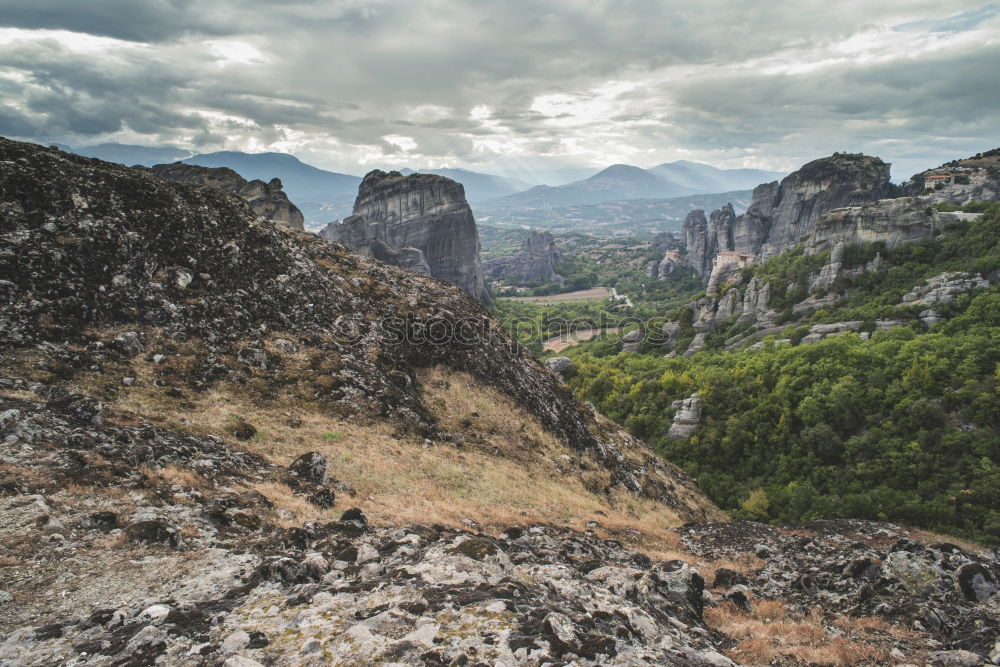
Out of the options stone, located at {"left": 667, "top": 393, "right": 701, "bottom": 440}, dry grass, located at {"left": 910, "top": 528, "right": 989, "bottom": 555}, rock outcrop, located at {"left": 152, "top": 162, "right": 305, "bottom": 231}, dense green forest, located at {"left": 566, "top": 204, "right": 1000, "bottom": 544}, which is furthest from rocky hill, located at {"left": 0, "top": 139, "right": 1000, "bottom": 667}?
rock outcrop, located at {"left": 152, "top": 162, "right": 305, "bottom": 231}

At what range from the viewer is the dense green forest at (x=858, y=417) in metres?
31.4

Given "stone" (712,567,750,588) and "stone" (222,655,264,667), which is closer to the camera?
"stone" (222,655,264,667)

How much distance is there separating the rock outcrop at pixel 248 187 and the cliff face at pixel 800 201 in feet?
358

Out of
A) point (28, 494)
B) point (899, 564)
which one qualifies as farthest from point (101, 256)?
point (899, 564)

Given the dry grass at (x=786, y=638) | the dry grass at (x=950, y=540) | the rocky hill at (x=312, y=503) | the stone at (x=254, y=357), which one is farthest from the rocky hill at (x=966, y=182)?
the stone at (x=254, y=357)

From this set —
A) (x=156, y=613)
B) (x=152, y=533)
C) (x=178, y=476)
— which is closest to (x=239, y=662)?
(x=156, y=613)

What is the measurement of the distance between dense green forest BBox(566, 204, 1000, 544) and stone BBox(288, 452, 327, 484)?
3365cm

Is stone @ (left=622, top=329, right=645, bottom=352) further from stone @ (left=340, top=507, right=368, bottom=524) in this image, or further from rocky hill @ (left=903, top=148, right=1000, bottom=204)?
stone @ (left=340, top=507, right=368, bottom=524)

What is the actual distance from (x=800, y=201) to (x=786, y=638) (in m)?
160

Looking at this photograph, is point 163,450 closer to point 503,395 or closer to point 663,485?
point 503,395

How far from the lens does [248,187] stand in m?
82.9

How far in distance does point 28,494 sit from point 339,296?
17.3m

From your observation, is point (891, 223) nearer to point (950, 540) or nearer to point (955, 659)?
point (950, 540)

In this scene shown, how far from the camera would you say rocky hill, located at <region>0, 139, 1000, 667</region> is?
6.98 m
